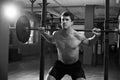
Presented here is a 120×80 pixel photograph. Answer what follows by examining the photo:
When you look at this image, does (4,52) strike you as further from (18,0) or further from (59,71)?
(18,0)

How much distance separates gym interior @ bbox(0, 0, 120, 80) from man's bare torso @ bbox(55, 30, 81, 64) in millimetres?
191

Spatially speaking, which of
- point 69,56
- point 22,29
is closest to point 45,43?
point 22,29

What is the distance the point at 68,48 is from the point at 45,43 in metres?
0.41

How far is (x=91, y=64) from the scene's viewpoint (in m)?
6.27

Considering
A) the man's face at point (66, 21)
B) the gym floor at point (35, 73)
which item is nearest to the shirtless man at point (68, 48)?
the man's face at point (66, 21)

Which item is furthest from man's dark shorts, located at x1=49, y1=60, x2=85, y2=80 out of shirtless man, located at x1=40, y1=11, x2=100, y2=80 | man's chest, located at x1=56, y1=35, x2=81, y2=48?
man's chest, located at x1=56, y1=35, x2=81, y2=48

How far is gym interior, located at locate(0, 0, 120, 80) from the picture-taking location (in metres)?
2.15

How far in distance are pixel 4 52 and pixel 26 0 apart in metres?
3.82

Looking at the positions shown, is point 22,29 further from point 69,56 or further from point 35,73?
point 35,73

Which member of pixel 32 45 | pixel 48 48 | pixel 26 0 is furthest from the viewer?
pixel 48 48

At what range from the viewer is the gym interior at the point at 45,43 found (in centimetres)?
215

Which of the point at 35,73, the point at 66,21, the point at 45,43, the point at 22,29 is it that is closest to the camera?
the point at 66,21

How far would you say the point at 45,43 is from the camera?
2439 millimetres

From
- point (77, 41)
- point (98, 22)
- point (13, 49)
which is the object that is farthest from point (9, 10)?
point (98, 22)
